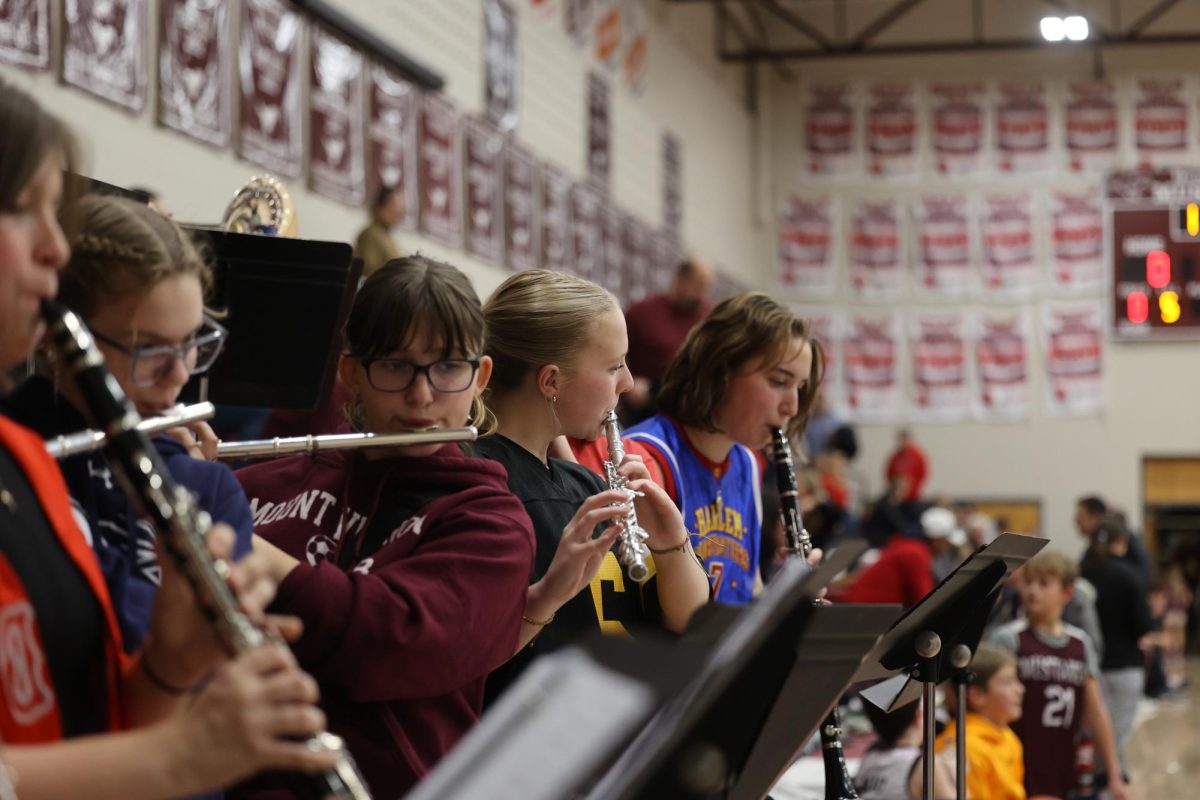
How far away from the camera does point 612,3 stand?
10547 mm

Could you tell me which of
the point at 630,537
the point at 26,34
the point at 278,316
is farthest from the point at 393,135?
the point at 630,537

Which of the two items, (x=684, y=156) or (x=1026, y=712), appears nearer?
(x=1026, y=712)

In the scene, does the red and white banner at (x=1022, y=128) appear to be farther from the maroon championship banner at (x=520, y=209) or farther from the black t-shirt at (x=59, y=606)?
the black t-shirt at (x=59, y=606)

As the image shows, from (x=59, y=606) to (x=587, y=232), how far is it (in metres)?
8.67

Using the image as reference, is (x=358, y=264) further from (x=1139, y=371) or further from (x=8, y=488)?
(x=1139, y=371)

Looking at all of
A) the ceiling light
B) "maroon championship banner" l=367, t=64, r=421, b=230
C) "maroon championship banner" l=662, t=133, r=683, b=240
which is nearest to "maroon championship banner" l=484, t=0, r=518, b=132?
"maroon championship banner" l=367, t=64, r=421, b=230

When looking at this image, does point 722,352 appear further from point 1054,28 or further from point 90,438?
point 1054,28

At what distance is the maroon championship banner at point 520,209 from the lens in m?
8.43

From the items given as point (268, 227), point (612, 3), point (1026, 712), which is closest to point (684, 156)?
point (612, 3)

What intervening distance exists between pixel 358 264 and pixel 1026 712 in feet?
12.2

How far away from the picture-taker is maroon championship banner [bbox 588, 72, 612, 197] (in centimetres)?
998

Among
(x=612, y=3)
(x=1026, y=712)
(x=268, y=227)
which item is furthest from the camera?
(x=612, y=3)

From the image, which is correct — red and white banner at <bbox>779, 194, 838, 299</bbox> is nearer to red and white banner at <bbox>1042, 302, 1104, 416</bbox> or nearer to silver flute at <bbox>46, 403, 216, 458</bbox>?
red and white banner at <bbox>1042, 302, 1104, 416</bbox>

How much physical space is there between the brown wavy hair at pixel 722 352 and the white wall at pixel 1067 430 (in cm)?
1140
